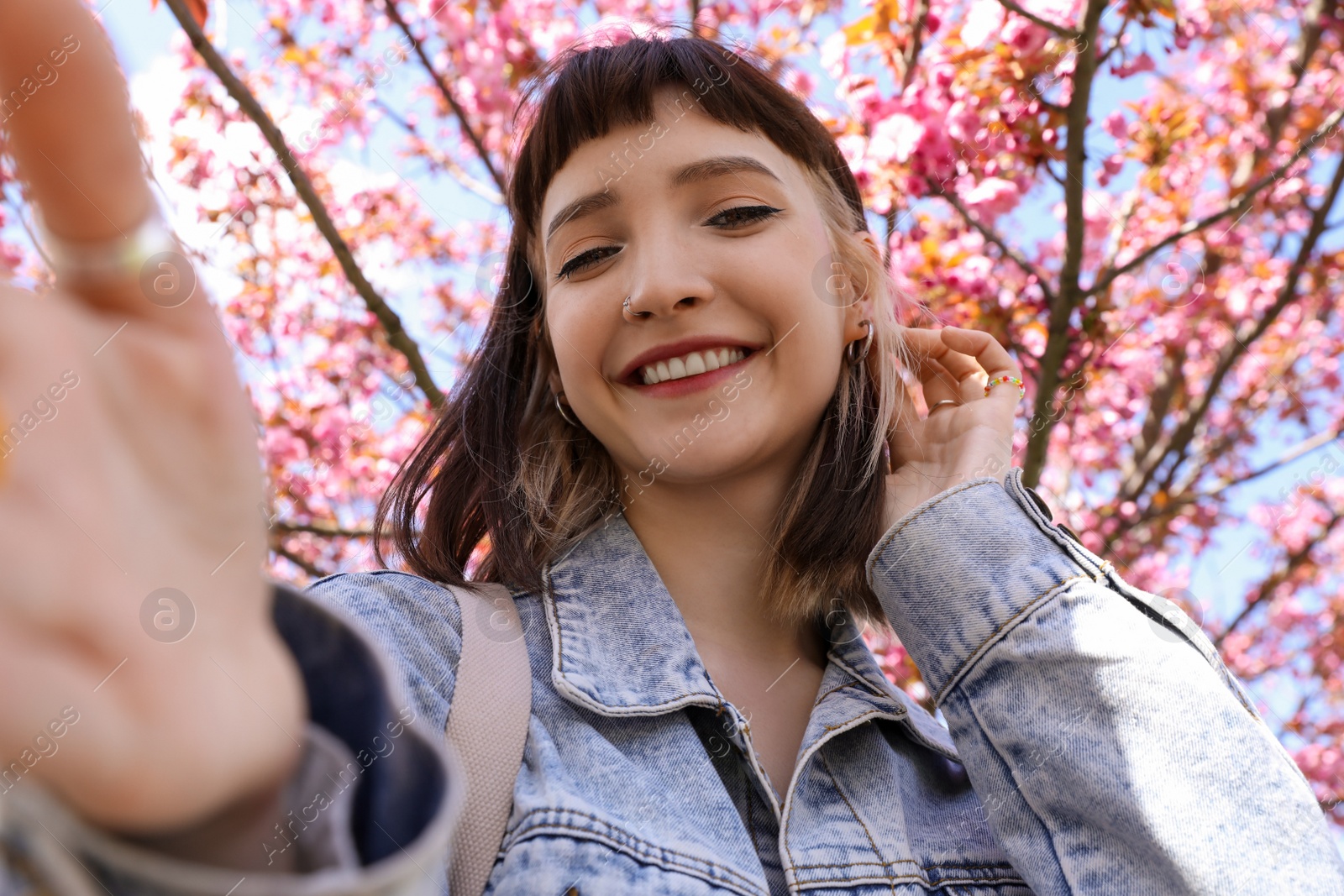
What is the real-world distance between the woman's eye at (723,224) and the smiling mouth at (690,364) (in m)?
0.17

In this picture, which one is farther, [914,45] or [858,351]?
[914,45]

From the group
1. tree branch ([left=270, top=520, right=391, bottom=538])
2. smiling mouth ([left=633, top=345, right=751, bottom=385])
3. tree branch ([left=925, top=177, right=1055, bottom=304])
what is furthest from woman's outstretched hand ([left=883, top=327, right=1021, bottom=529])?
tree branch ([left=270, top=520, right=391, bottom=538])

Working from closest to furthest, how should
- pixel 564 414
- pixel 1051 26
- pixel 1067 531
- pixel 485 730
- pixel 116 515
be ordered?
pixel 116 515, pixel 485 730, pixel 1067 531, pixel 564 414, pixel 1051 26

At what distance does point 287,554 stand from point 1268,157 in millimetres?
4053

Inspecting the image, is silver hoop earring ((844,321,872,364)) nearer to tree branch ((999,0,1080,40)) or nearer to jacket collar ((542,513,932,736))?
jacket collar ((542,513,932,736))

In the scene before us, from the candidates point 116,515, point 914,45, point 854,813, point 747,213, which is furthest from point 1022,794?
point 914,45

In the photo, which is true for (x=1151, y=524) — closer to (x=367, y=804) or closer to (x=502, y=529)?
(x=502, y=529)

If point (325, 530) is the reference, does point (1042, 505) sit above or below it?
above

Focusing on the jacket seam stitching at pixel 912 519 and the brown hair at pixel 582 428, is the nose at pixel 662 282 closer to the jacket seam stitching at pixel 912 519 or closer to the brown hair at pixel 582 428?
the brown hair at pixel 582 428

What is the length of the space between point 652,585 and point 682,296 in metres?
0.40

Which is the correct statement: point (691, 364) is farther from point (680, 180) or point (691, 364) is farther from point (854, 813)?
point (854, 813)

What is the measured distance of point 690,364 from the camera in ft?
4.21

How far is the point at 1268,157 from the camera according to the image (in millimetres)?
3703

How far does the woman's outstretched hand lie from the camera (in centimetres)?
145
